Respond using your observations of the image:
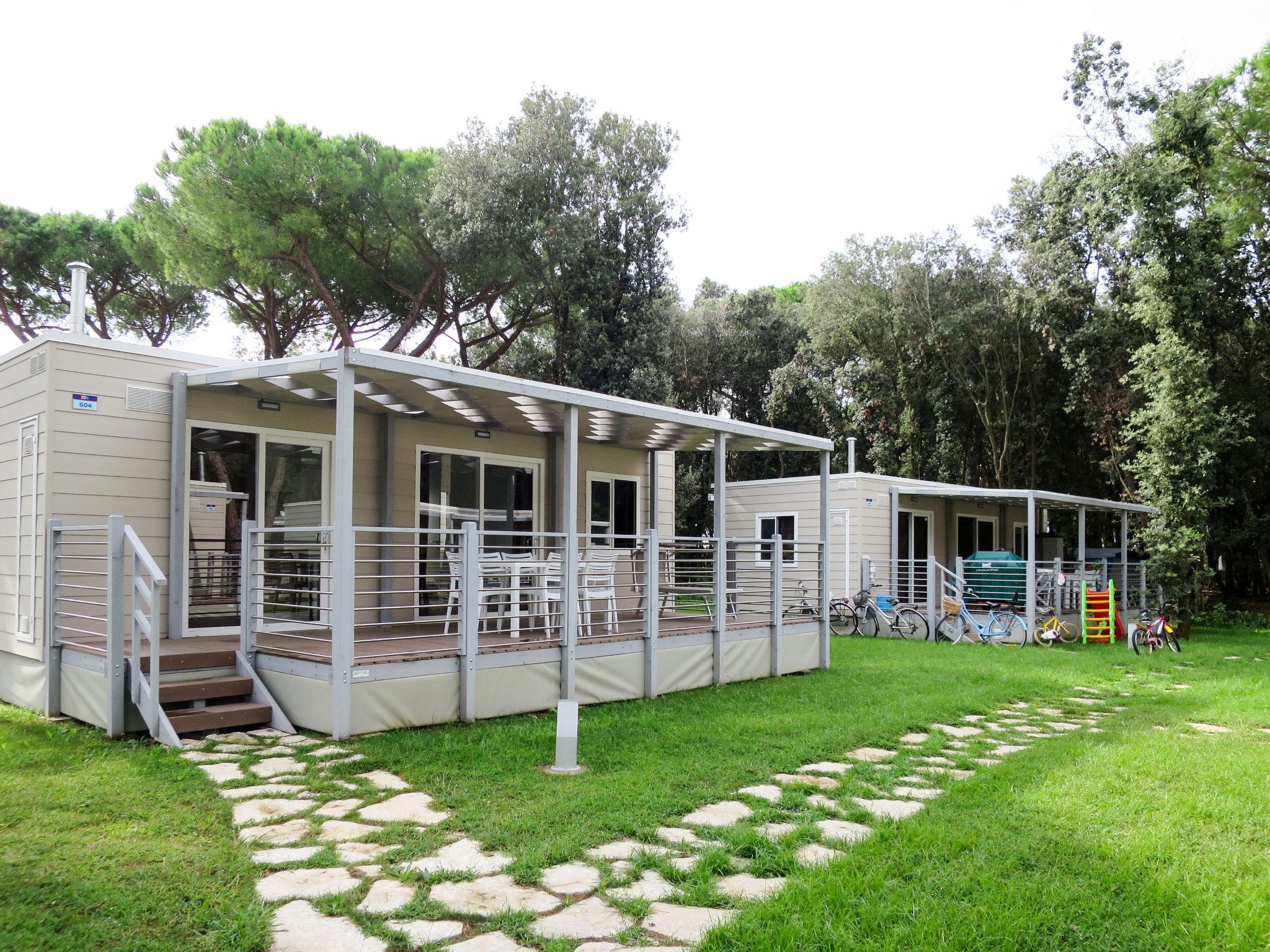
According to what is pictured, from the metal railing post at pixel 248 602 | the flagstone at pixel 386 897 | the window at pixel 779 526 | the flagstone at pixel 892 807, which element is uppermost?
the window at pixel 779 526

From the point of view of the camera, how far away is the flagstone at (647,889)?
127 inches

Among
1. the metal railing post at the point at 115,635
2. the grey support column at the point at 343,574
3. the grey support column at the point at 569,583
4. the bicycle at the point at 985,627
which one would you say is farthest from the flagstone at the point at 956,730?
the bicycle at the point at 985,627

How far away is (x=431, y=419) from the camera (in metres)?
8.87

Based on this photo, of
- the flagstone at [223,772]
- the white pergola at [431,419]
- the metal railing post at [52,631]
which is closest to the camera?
the flagstone at [223,772]

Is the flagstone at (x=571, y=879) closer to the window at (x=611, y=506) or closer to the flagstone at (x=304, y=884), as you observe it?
the flagstone at (x=304, y=884)

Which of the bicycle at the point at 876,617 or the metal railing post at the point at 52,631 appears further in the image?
the bicycle at the point at 876,617

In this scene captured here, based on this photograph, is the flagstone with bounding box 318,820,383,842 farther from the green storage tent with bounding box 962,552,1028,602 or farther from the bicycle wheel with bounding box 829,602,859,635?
the green storage tent with bounding box 962,552,1028,602

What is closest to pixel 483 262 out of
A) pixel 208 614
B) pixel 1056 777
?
pixel 208 614

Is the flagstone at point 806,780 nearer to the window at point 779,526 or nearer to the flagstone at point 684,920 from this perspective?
the flagstone at point 684,920

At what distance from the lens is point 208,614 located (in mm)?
7383

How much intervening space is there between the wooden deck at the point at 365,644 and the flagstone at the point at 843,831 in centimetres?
245

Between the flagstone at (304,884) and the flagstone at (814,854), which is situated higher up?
the flagstone at (304,884)

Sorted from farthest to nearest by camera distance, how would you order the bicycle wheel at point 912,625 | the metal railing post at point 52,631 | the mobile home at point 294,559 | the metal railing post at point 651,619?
the bicycle wheel at point 912,625 → the metal railing post at point 651,619 → the metal railing post at point 52,631 → the mobile home at point 294,559

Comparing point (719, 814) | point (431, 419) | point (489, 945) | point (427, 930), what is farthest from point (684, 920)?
point (431, 419)
